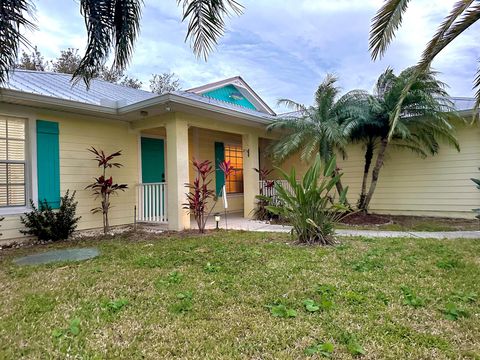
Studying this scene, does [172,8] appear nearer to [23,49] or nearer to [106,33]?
[106,33]

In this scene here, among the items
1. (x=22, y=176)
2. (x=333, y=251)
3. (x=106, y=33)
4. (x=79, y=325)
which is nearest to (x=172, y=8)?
(x=106, y=33)

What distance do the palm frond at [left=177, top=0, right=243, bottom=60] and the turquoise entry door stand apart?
188 inches

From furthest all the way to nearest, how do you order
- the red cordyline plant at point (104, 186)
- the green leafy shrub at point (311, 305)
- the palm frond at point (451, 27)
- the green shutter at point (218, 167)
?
the green shutter at point (218, 167) < the red cordyline plant at point (104, 186) < the palm frond at point (451, 27) < the green leafy shrub at point (311, 305)

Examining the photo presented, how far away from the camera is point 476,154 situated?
8109 millimetres

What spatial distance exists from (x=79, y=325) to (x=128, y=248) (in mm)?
2925

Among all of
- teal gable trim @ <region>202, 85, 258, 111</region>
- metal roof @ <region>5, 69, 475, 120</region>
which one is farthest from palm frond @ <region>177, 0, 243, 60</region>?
teal gable trim @ <region>202, 85, 258, 111</region>

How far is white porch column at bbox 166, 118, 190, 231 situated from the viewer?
7.15 meters

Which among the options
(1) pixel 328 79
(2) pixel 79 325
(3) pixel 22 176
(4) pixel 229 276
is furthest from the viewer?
(1) pixel 328 79

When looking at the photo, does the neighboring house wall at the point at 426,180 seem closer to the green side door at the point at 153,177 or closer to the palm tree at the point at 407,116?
the palm tree at the point at 407,116

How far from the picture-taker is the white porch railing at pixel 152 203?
308 inches

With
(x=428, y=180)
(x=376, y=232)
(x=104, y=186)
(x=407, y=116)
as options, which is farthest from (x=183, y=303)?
(x=428, y=180)

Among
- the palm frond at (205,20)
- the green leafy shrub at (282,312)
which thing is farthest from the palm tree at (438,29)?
the green leafy shrub at (282,312)

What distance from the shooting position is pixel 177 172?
7.15m

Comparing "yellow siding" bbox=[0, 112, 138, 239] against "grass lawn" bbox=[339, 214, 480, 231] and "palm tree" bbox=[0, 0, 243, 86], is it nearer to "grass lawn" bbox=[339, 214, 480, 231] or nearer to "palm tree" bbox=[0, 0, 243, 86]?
"palm tree" bbox=[0, 0, 243, 86]
